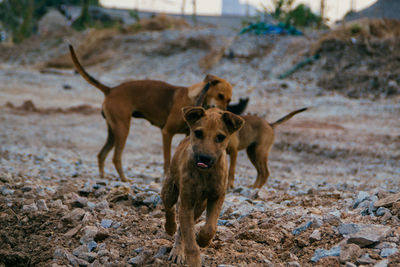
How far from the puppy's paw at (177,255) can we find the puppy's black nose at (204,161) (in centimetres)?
84

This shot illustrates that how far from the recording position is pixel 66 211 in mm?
4809

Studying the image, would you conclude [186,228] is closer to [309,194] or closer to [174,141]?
[309,194]

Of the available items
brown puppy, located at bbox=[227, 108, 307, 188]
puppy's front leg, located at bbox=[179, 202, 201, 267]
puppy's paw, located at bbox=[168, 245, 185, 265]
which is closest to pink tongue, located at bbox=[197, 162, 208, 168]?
puppy's front leg, located at bbox=[179, 202, 201, 267]

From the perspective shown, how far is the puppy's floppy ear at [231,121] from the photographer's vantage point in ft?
11.9

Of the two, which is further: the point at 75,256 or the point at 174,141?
the point at 174,141

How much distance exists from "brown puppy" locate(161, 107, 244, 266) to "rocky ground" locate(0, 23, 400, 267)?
0.30 meters

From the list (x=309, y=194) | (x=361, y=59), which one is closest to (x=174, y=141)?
(x=309, y=194)

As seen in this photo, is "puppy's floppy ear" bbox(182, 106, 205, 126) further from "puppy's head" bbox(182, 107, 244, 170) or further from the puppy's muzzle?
the puppy's muzzle

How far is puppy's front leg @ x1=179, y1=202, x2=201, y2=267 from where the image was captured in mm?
3400

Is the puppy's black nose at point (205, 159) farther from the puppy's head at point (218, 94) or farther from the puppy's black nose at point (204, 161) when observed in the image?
the puppy's head at point (218, 94)

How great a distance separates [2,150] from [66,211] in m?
4.91

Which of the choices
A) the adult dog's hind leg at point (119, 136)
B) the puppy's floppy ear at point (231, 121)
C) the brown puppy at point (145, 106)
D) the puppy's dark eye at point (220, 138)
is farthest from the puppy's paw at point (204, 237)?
the adult dog's hind leg at point (119, 136)

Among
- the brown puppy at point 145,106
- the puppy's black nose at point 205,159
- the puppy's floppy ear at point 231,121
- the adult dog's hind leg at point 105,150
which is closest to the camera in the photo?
the puppy's black nose at point 205,159

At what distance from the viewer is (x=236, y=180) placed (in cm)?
805
